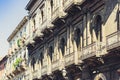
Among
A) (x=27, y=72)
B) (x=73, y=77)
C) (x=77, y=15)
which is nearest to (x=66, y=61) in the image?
(x=73, y=77)

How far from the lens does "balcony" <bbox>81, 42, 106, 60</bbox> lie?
2290 centimetres

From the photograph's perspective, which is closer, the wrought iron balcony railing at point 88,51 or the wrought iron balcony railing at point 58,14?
the wrought iron balcony railing at point 88,51

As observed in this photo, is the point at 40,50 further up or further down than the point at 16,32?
further down

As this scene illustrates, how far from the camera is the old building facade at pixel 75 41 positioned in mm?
22328

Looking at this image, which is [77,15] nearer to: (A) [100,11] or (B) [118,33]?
(A) [100,11]

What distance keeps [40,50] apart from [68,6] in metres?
11.0

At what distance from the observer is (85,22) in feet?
85.3

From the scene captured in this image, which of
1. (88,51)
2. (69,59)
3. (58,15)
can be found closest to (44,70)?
(58,15)

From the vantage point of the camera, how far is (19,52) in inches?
2020

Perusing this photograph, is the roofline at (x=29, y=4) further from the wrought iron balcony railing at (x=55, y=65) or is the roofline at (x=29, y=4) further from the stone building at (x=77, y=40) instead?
the wrought iron balcony railing at (x=55, y=65)

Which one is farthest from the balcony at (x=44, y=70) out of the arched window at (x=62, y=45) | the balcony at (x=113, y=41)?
the balcony at (x=113, y=41)

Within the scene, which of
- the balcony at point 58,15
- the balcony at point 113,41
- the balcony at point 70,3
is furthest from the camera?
the balcony at point 58,15

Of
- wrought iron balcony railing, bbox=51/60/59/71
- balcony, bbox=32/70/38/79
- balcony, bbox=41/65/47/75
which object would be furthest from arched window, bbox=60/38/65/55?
balcony, bbox=32/70/38/79

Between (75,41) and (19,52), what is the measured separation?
24369 mm
